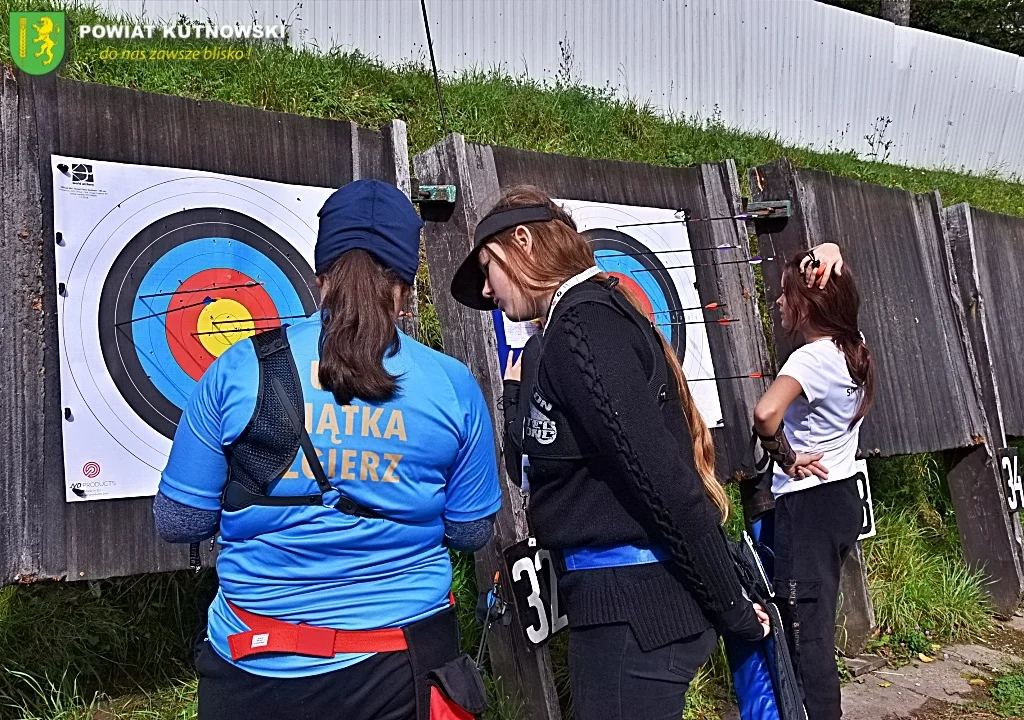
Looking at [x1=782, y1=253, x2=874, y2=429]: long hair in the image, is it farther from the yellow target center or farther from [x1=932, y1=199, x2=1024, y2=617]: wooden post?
[x1=932, y1=199, x2=1024, y2=617]: wooden post

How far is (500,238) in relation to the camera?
65.7 inches

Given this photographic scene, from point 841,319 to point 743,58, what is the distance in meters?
5.87

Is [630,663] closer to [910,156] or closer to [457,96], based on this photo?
[457,96]

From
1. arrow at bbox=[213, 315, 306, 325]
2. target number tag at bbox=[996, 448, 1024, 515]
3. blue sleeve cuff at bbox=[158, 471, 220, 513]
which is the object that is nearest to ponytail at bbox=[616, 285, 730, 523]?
blue sleeve cuff at bbox=[158, 471, 220, 513]

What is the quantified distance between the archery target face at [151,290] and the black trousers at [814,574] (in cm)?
140

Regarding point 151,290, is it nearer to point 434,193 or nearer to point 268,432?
point 434,193

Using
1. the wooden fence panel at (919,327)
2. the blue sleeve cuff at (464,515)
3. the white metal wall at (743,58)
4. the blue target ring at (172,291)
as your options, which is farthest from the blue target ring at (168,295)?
the white metal wall at (743,58)

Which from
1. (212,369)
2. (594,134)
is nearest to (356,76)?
(594,134)

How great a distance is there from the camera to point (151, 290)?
219 centimetres

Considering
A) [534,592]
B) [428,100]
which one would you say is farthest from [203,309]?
[428,100]

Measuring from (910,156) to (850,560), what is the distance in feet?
23.1

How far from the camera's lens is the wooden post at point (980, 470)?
3848mm

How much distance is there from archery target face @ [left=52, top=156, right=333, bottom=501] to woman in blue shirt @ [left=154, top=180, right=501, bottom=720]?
2.67ft

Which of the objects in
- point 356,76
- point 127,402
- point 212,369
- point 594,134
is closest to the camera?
point 212,369
